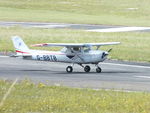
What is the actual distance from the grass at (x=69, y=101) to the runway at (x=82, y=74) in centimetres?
389

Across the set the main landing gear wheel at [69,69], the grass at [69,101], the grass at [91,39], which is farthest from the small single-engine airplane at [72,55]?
the grass at [69,101]

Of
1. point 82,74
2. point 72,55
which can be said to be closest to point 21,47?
point 72,55

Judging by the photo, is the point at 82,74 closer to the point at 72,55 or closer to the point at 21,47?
the point at 72,55

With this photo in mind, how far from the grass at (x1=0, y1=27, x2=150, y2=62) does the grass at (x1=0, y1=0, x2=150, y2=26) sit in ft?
47.8

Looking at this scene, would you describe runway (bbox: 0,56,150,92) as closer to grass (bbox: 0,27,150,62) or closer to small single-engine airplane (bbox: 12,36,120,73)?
small single-engine airplane (bbox: 12,36,120,73)

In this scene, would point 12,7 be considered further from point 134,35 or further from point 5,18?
point 134,35

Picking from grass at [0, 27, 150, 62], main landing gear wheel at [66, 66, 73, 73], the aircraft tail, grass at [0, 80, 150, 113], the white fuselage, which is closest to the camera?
grass at [0, 80, 150, 113]

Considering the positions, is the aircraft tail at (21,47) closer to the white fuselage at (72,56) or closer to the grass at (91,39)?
the white fuselage at (72,56)

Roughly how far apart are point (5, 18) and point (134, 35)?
23567 millimetres

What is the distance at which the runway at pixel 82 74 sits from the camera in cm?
2342

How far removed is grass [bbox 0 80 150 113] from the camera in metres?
14.3

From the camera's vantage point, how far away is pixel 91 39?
43.4 m

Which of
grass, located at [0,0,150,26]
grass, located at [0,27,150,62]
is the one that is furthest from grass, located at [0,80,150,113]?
grass, located at [0,0,150,26]

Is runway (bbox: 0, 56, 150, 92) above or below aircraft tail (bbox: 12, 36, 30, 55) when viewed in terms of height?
below
